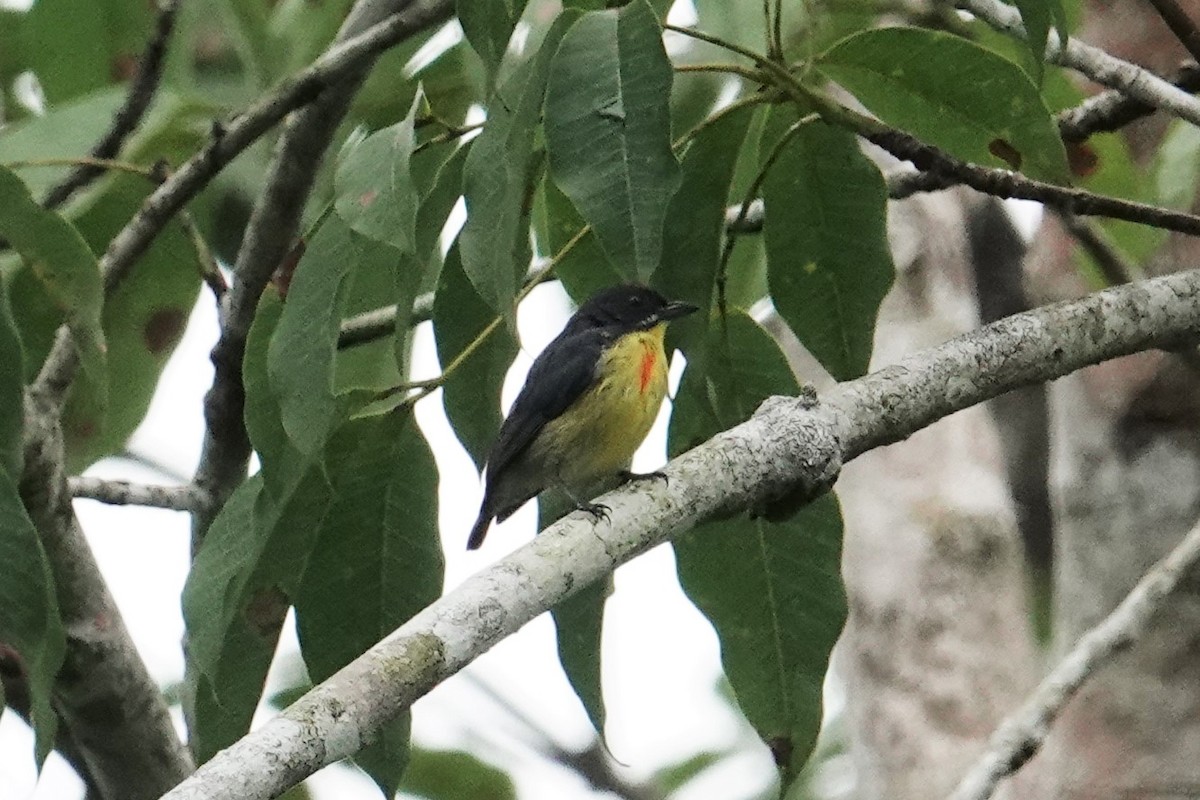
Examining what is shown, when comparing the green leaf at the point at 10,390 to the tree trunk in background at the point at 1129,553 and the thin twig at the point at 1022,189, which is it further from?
the tree trunk in background at the point at 1129,553

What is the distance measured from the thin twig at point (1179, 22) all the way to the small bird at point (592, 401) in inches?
66.7

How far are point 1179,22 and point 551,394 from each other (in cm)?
205

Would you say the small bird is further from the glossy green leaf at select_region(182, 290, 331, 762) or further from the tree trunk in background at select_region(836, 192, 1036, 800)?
the tree trunk in background at select_region(836, 192, 1036, 800)

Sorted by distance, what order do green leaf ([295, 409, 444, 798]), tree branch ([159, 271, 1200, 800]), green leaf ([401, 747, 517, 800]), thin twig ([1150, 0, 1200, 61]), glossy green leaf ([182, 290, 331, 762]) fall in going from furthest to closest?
green leaf ([401, 747, 517, 800]), thin twig ([1150, 0, 1200, 61]), green leaf ([295, 409, 444, 798]), glossy green leaf ([182, 290, 331, 762]), tree branch ([159, 271, 1200, 800])

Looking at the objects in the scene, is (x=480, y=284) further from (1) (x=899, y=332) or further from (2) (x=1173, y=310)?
(1) (x=899, y=332)

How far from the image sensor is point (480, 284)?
7.68ft

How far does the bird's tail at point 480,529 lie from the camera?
4957 millimetres

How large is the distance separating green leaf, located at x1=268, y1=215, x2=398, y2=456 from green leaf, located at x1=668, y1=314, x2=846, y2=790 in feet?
2.35

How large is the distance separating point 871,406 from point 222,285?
6.06 ft

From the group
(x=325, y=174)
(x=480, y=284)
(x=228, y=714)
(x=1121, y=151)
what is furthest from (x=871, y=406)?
(x=325, y=174)

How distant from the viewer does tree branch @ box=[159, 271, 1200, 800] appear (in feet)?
6.24

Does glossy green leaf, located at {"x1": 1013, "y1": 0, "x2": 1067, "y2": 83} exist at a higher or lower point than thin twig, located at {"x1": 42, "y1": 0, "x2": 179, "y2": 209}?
lower

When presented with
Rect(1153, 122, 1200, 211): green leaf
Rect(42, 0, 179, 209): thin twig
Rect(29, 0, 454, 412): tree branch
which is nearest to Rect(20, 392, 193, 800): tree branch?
Rect(29, 0, 454, 412): tree branch

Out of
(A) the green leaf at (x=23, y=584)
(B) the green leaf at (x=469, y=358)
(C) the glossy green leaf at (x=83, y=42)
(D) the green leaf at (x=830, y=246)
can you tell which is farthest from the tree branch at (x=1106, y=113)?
(C) the glossy green leaf at (x=83, y=42)
